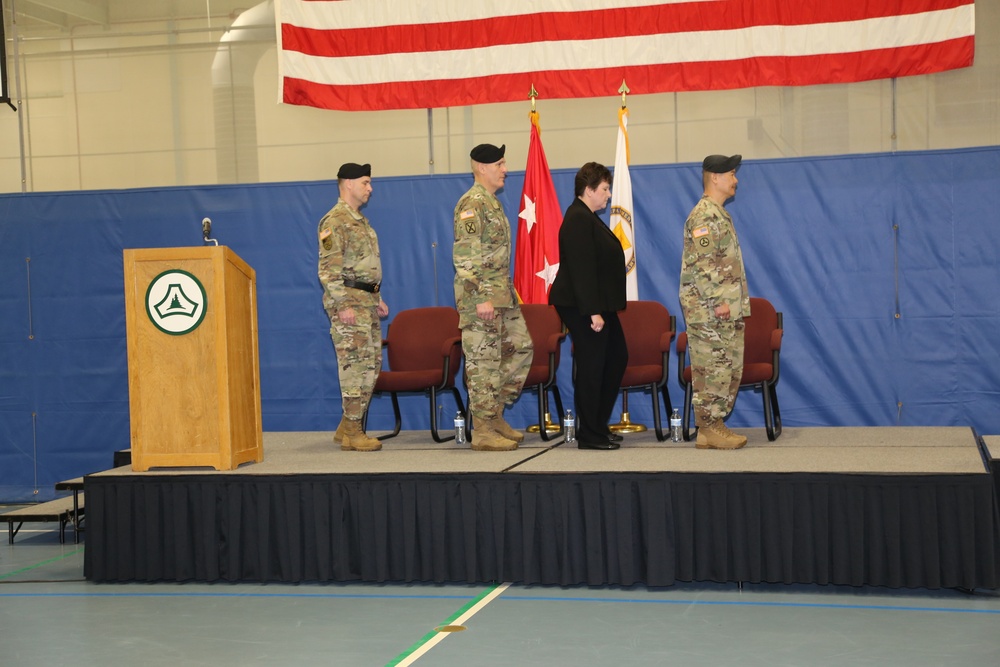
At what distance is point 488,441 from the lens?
212 inches

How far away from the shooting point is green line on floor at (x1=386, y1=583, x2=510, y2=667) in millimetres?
3514

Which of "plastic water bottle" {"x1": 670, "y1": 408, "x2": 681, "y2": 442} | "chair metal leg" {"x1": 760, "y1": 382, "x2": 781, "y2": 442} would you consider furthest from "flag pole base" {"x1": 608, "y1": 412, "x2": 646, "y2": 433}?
"chair metal leg" {"x1": 760, "y1": 382, "x2": 781, "y2": 442}

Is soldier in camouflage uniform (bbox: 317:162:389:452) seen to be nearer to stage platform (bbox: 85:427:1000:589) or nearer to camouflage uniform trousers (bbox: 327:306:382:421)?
camouflage uniform trousers (bbox: 327:306:382:421)

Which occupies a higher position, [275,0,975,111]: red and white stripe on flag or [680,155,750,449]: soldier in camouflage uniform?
[275,0,975,111]: red and white stripe on flag

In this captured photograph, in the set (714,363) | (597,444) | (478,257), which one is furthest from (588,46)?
(597,444)

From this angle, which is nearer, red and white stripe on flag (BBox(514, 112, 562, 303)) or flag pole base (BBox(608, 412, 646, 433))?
flag pole base (BBox(608, 412, 646, 433))

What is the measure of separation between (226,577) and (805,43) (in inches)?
184

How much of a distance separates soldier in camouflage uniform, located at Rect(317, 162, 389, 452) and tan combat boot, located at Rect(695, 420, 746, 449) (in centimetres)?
167

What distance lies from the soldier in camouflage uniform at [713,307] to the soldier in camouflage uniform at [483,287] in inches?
37.1

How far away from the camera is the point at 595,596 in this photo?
433 cm

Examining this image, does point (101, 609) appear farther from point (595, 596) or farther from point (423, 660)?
point (595, 596)

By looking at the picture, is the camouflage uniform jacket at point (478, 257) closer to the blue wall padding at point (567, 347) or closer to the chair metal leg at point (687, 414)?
the chair metal leg at point (687, 414)

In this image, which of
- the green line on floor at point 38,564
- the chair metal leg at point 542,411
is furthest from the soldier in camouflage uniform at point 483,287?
the green line on floor at point 38,564

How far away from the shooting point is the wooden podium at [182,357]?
482 centimetres
